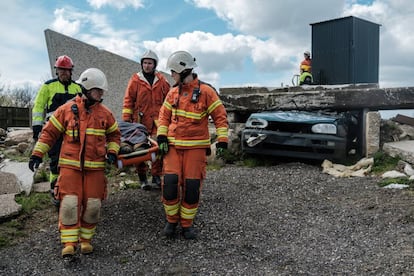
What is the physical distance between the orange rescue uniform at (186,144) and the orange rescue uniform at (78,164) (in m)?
0.65

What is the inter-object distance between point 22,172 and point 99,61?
12.3 ft

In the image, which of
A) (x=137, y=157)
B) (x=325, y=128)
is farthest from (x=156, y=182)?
(x=325, y=128)

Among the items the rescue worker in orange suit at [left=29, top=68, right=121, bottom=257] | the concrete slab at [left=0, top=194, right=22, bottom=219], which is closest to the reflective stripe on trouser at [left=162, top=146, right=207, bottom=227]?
the rescue worker in orange suit at [left=29, top=68, right=121, bottom=257]

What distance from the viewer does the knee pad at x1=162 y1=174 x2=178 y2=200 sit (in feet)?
14.4

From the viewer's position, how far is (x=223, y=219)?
497 cm

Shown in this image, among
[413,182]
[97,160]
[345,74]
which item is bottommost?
[413,182]

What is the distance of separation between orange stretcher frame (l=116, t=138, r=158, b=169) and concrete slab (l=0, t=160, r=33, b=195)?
8.04 feet

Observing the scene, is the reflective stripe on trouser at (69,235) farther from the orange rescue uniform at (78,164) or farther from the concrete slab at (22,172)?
the concrete slab at (22,172)

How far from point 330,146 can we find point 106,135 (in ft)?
12.9

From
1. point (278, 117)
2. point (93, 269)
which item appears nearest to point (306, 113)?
point (278, 117)

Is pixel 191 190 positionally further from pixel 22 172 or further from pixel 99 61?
pixel 99 61

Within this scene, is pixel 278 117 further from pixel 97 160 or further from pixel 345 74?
pixel 345 74

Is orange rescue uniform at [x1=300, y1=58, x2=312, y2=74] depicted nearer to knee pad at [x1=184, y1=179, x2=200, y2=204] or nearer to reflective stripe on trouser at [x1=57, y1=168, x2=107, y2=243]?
knee pad at [x1=184, y1=179, x2=200, y2=204]

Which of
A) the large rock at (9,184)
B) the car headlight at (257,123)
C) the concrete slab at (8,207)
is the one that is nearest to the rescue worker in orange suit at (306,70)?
the car headlight at (257,123)
